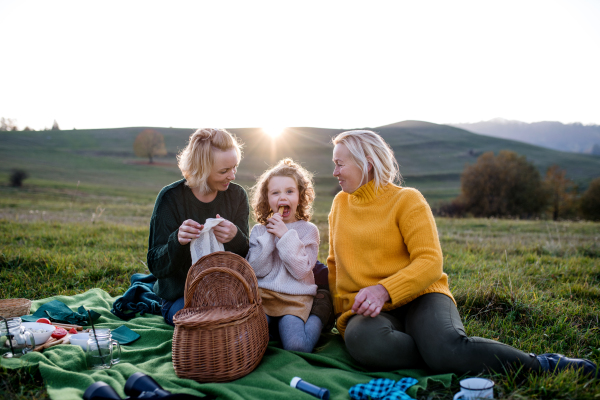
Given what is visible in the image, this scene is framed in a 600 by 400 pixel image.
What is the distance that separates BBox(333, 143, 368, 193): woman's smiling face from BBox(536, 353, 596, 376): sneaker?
1.91 m

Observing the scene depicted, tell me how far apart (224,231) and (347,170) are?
128 cm

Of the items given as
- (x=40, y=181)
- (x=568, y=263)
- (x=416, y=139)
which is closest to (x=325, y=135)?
(x=416, y=139)

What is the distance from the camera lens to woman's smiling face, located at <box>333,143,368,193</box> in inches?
140

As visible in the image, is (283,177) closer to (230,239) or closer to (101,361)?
(230,239)

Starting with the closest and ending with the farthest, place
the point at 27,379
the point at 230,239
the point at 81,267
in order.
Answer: the point at 27,379
the point at 230,239
the point at 81,267

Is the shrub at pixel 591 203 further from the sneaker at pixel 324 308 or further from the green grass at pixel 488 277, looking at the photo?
the sneaker at pixel 324 308

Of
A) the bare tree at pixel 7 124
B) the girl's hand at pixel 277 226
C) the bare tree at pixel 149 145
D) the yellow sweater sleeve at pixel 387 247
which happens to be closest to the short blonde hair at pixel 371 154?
the yellow sweater sleeve at pixel 387 247

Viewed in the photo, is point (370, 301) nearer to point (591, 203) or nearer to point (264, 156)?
point (591, 203)

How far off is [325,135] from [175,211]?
64892 mm

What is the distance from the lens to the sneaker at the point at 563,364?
2.77 m

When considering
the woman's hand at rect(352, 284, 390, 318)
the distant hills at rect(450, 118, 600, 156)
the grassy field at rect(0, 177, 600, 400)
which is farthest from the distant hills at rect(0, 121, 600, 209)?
the distant hills at rect(450, 118, 600, 156)

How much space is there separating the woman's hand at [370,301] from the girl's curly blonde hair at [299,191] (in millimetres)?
1336

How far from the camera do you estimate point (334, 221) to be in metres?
3.93

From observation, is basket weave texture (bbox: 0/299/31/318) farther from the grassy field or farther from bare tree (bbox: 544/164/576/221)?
bare tree (bbox: 544/164/576/221)
